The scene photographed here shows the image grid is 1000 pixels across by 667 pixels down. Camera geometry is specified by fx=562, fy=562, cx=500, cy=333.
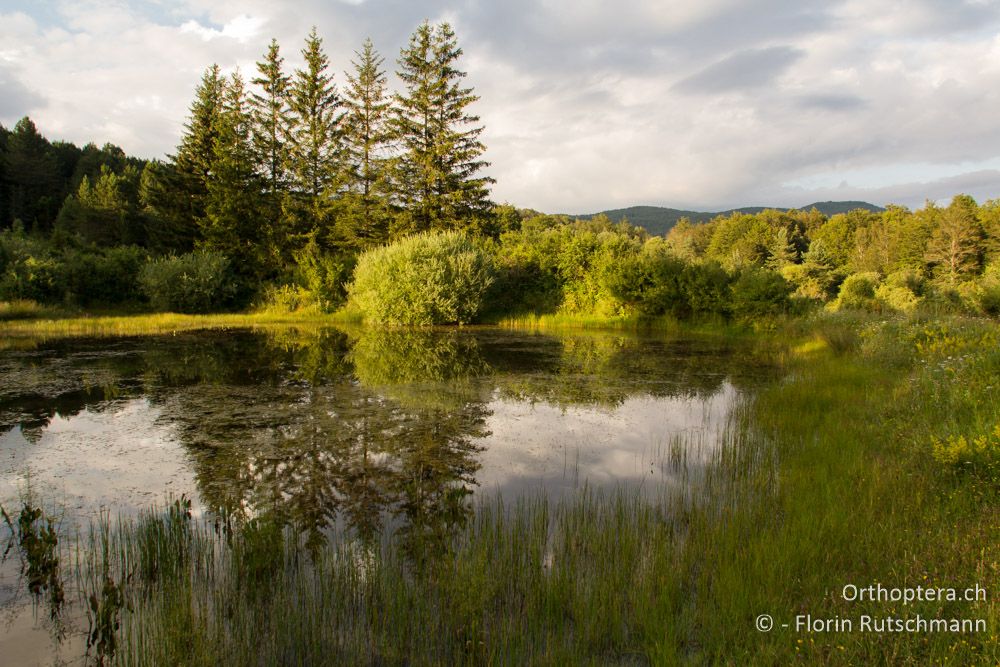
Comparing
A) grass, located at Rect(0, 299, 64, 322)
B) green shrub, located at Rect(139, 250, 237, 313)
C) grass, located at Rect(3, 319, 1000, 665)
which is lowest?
grass, located at Rect(3, 319, 1000, 665)

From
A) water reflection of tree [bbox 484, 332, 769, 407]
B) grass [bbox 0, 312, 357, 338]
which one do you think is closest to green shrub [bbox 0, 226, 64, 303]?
grass [bbox 0, 312, 357, 338]

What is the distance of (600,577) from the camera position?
3.75m

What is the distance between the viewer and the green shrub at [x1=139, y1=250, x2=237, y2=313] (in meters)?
26.5

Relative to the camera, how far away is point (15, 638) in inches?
129

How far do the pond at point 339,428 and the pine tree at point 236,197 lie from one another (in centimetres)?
1832

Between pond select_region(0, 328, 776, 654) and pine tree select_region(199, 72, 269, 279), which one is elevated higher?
pine tree select_region(199, 72, 269, 279)

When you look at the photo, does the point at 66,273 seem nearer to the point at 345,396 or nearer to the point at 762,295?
the point at 345,396

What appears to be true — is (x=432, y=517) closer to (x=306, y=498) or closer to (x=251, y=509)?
(x=306, y=498)

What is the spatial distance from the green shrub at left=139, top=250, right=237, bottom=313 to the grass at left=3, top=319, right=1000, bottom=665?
25569 mm

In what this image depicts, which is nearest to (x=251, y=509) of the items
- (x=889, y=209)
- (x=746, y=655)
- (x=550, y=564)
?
(x=550, y=564)

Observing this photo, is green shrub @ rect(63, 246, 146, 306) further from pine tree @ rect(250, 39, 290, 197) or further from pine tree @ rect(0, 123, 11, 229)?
pine tree @ rect(0, 123, 11, 229)

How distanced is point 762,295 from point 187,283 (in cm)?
2546

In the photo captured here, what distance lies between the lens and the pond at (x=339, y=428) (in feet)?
17.9

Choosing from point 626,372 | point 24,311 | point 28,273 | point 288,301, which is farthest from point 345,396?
point 288,301
